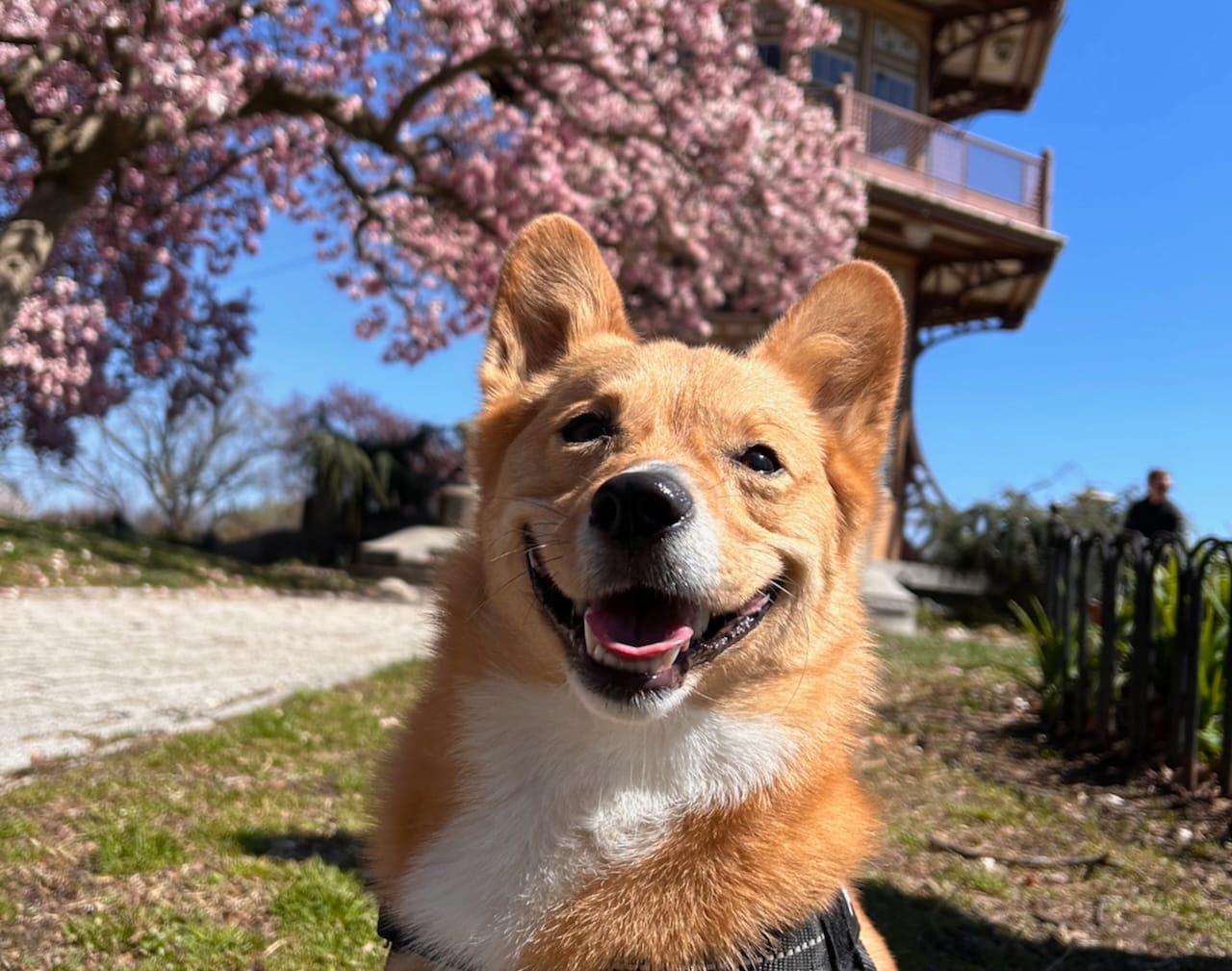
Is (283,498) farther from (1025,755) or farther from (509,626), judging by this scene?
(509,626)

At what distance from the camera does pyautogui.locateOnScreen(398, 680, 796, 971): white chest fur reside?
5.87ft

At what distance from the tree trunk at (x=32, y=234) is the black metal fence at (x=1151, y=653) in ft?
28.0

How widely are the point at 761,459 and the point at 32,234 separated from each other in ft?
27.0

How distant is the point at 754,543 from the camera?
1.97 meters

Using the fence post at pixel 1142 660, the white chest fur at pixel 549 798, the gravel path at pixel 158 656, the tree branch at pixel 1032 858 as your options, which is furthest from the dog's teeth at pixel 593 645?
the fence post at pixel 1142 660

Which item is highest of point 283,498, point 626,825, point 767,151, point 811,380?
point 767,151

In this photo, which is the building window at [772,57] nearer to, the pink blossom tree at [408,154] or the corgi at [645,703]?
the pink blossom tree at [408,154]

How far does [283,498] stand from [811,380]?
88.1 ft

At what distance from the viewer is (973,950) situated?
10.7 feet

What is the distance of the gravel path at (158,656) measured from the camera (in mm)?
4262

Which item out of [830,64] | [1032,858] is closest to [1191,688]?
[1032,858]

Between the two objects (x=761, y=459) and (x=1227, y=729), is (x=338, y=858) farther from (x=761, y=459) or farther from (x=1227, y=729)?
(x=1227, y=729)

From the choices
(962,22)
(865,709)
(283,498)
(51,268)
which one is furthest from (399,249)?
(283,498)

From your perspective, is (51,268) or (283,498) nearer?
(51,268)
